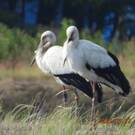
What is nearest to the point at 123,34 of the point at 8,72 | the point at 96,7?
the point at 96,7

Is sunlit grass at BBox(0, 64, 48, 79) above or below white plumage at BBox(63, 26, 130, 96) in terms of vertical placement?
below

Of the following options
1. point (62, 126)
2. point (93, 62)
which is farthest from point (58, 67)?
point (62, 126)

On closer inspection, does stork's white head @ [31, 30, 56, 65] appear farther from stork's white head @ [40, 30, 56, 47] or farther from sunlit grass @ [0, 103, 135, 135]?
sunlit grass @ [0, 103, 135, 135]

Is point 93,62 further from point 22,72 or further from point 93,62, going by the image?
point 22,72

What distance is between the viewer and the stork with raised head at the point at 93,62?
1140 centimetres

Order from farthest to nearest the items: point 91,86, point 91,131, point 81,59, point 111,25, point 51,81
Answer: point 111,25, point 51,81, point 91,86, point 81,59, point 91,131

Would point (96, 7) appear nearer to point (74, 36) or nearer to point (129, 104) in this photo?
point (129, 104)

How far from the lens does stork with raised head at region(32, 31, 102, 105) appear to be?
41.6ft

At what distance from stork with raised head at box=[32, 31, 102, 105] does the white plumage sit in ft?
1.65

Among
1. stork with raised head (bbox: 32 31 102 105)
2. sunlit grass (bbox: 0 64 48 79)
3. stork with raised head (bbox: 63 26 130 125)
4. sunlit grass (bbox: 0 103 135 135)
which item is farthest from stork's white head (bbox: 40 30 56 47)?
sunlit grass (bbox: 0 103 135 135)

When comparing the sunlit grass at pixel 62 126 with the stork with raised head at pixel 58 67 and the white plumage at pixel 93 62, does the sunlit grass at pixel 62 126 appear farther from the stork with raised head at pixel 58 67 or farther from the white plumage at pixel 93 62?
the stork with raised head at pixel 58 67

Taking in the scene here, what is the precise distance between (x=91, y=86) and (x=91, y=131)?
13.7 feet

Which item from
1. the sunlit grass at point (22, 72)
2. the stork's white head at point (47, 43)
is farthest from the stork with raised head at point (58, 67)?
the sunlit grass at point (22, 72)

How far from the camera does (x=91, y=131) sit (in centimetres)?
815
